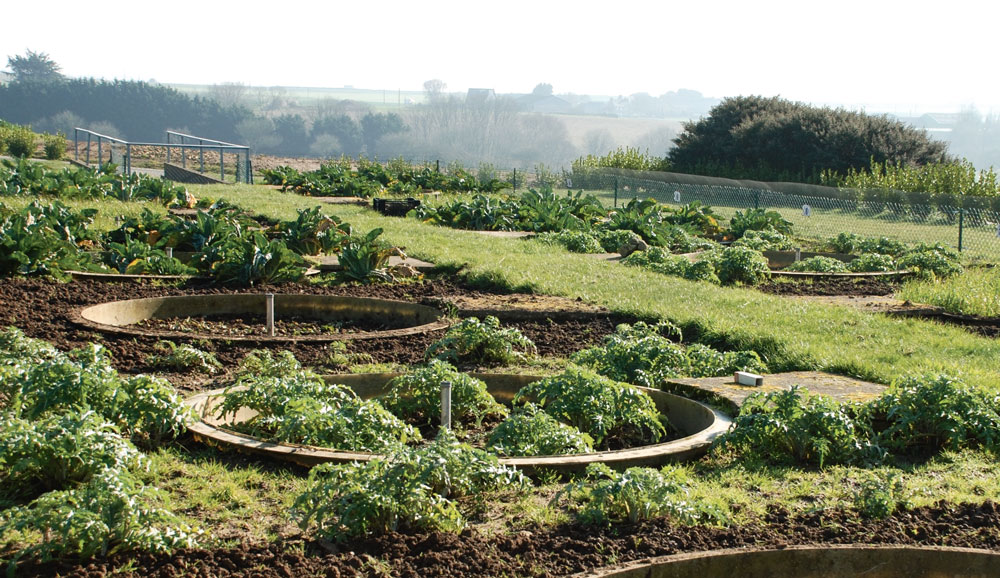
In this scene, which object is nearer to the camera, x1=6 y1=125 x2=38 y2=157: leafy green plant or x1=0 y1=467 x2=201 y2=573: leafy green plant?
x1=0 y1=467 x2=201 y2=573: leafy green plant

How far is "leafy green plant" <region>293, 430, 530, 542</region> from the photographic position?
392cm

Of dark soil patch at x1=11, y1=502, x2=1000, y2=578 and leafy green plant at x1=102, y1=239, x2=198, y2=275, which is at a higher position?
leafy green plant at x1=102, y1=239, x2=198, y2=275

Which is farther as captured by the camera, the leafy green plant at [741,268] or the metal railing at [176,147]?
the metal railing at [176,147]

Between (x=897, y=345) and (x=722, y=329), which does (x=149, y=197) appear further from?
(x=897, y=345)

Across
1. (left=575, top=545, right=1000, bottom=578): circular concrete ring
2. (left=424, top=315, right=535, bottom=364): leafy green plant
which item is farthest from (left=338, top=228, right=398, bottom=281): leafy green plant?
(left=575, top=545, right=1000, bottom=578): circular concrete ring

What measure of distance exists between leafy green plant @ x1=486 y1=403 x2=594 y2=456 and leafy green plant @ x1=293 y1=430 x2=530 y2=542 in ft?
2.31

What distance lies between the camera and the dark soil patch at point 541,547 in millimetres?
3623

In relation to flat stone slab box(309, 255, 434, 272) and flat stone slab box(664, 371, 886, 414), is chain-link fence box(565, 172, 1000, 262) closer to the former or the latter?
flat stone slab box(309, 255, 434, 272)

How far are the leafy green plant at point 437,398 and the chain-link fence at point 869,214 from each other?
12.4 meters

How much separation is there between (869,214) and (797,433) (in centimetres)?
1878

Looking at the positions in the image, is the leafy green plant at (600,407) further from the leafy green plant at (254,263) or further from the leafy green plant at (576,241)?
the leafy green plant at (576,241)

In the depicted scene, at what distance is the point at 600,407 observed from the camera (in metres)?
5.43

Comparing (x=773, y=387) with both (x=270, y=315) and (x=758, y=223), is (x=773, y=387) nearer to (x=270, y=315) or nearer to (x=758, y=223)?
(x=270, y=315)

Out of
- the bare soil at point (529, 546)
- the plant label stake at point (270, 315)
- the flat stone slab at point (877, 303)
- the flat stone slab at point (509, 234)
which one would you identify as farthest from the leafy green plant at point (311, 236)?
the bare soil at point (529, 546)
